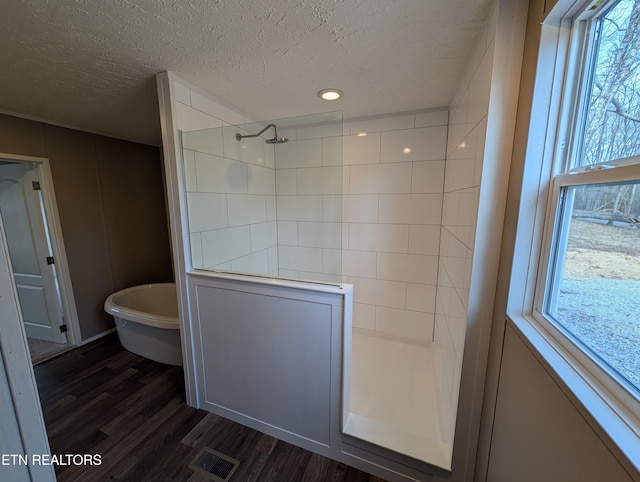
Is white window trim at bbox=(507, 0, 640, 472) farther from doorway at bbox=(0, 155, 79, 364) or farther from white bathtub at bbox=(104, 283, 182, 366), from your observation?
doorway at bbox=(0, 155, 79, 364)

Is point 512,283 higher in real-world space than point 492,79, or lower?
lower

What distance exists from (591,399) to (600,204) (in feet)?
1.60

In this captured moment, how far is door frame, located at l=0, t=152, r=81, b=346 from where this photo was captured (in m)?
2.34

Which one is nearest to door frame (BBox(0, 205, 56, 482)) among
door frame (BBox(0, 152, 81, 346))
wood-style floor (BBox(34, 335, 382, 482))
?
wood-style floor (BBox(34, 335, 382, 482))

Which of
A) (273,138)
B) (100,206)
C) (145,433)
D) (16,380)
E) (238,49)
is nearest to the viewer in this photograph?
(16,380)

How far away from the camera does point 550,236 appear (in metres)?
0.86

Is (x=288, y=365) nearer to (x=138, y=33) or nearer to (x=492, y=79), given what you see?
(x=492, y=79)

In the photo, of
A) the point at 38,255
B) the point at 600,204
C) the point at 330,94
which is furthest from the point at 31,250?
the point at 600,204

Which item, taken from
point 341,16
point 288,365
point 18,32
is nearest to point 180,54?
point 18,32

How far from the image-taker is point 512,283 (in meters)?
0.94

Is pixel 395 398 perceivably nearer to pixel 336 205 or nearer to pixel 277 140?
pixel 336 205

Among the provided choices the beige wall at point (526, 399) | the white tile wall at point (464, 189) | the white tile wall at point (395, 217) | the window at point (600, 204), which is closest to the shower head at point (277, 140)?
the white tile wall at point (395, 217)

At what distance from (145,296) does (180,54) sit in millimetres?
2709

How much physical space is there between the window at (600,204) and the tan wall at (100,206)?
371cm
